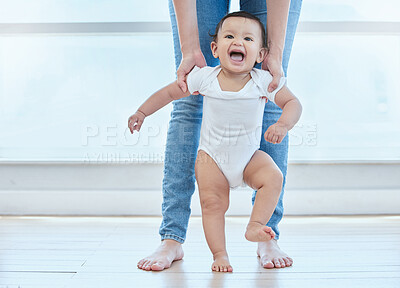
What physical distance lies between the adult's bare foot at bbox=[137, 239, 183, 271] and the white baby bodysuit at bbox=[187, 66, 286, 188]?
27 cm

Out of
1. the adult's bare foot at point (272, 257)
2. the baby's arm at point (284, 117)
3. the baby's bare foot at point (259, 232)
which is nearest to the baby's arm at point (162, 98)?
the baby's arm at point (284, 117)

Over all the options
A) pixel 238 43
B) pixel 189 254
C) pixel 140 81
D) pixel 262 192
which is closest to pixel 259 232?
pixel 262 192

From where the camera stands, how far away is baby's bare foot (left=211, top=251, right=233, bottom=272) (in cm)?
118

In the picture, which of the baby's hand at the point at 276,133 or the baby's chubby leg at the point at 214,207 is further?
the baby's chubby leg at the point at 214,207

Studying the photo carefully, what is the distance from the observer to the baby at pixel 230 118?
1175 millimetres

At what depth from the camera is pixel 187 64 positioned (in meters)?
1.23

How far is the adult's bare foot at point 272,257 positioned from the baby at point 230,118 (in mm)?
123

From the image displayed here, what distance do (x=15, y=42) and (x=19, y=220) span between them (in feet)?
2.74

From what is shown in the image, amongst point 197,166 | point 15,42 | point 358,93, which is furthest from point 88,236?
point 358,93

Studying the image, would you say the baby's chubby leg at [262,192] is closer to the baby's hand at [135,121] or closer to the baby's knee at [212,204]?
the baby's knee at [212,204]

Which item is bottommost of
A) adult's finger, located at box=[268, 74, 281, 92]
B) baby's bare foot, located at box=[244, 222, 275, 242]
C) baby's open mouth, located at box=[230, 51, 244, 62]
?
baby's bare foot, located at box=[244, 222, 275, 242]

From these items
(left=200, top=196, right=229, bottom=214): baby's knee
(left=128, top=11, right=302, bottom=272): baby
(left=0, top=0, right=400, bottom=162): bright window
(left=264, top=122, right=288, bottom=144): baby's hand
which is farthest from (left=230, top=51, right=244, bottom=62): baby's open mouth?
(left=0, top=0, right=400, bottom=162): bright window

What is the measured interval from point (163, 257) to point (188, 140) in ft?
1.16

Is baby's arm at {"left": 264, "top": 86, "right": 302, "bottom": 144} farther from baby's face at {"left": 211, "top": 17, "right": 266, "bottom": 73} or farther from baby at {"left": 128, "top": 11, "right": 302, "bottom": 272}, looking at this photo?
baby's face at {"left": 211, "top": 17, "right": 266, "bottom": 73}
